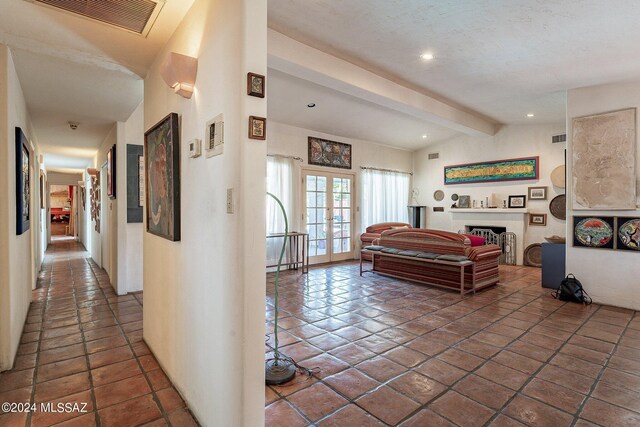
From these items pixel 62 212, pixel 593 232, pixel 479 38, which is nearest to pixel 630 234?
pixel 593 232

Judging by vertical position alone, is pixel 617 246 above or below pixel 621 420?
above

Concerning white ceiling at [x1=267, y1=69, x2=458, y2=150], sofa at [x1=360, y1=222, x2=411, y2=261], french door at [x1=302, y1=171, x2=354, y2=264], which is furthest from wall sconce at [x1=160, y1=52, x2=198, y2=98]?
sofa at [x1=360, y1=222, x2=411, y2=261]

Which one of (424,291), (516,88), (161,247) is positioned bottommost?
(424,291)

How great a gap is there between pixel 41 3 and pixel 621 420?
4.12m

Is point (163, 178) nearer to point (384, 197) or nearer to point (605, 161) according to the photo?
point (605, 161)

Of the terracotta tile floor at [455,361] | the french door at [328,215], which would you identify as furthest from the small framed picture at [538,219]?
the french door at [328,215]

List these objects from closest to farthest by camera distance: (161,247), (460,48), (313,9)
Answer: (161,247), (313,9), (460,48)

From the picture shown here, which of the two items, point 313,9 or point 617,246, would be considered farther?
point 617,246

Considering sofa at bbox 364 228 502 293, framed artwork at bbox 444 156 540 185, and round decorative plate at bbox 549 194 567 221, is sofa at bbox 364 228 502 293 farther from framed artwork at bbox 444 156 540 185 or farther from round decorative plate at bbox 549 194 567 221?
framed artwork at bbox 444 156 540 185

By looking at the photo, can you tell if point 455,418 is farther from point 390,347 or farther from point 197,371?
point 197,371

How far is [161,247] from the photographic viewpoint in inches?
95.5

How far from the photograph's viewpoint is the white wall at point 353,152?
5957 mm

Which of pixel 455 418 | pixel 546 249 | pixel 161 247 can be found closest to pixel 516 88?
pixel 546 249

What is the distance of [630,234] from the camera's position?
3.81 m
